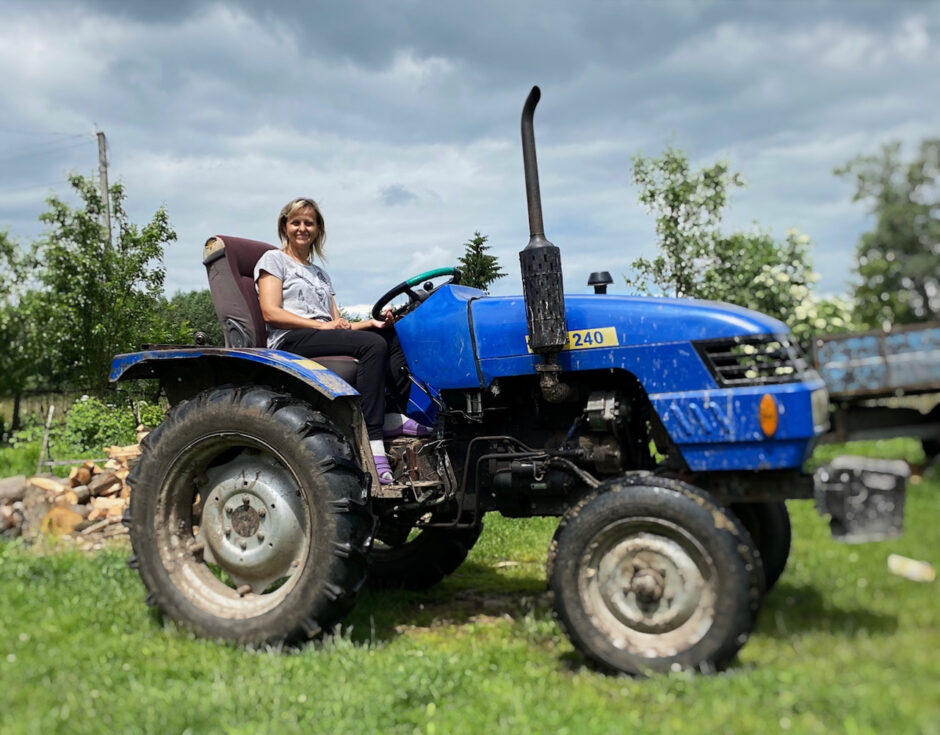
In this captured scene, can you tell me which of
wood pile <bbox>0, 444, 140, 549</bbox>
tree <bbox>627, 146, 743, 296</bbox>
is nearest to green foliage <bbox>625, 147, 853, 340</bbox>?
tree <bbox>627, 146, 743, 296</bbox>

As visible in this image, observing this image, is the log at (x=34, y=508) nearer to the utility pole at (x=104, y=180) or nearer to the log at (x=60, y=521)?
the log at (x=60, y=521)

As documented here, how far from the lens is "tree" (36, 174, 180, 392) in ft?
50.0

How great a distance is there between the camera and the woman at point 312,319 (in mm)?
4117

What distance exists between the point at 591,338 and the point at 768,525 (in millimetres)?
1154

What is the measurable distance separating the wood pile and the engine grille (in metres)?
5.68

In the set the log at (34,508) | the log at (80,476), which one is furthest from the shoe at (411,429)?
the log at (80,476)

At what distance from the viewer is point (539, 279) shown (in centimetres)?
354

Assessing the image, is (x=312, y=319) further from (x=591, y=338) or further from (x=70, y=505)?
(x=70, y=505)

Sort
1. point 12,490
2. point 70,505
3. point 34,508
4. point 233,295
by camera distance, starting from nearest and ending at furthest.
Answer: point 233,295
point 70,505
point 34,508
point 12,490

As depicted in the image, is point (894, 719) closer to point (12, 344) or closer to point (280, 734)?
point (280, 734)

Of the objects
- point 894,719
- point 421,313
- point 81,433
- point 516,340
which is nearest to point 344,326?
point 421,313

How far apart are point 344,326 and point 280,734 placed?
7.21ft

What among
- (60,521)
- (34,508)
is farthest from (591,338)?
(34,508)

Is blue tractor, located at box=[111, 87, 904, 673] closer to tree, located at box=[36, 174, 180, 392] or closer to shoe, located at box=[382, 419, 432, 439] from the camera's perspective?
shoe, located at box=[382, 419, 432, 439]
